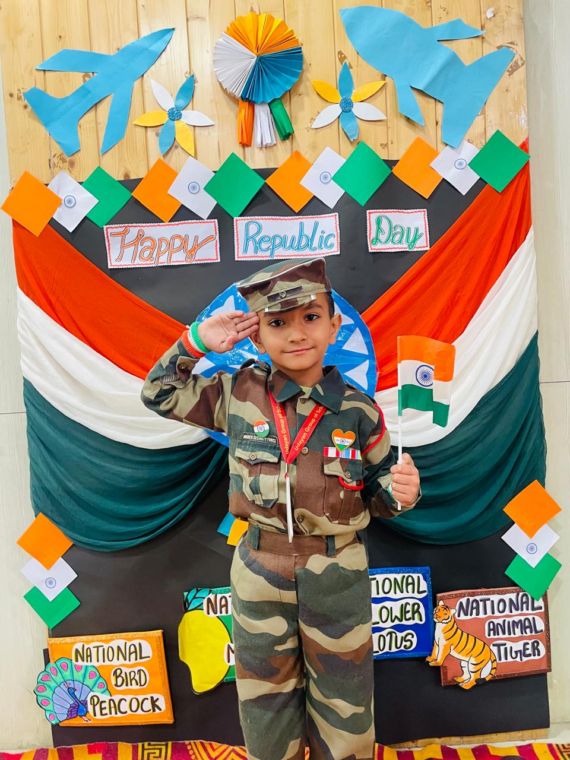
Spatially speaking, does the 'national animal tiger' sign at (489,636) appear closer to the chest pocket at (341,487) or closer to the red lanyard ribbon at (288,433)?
the chest pocket at (341,487)

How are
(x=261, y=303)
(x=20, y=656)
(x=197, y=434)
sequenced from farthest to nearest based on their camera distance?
(x=20, y=656), (x=197, y=434), (x=261, y=303)

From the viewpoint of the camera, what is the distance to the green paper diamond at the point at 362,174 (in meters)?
2.19

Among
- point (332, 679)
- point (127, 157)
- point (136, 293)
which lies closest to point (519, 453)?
point (332, 679)

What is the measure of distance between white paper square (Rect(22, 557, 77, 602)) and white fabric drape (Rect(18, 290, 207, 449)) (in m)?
0.56

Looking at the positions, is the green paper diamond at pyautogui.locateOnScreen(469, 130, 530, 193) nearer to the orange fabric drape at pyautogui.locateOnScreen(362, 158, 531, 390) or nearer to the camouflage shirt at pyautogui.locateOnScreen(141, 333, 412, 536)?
the orange fabric drape at pyautogui.locateOnScreen(362, 158, 531, 390)

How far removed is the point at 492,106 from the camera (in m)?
2.21

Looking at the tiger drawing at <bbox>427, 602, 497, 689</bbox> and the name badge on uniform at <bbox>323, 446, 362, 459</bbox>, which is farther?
the tiger drawing at <bbox>427, 602, 497, 689</bbox>

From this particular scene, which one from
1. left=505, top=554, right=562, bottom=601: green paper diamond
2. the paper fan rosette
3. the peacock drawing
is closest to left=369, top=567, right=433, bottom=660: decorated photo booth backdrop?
left=505, top=554, right=562, bottom=601: green paper diamond

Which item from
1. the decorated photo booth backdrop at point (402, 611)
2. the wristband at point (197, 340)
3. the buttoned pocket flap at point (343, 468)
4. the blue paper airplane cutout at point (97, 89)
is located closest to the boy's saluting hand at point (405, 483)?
the buttoned pocket flap at point (343, 468)

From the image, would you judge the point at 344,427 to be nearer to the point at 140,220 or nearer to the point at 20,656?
the point at 140,220

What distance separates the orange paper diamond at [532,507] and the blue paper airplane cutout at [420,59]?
4.44 ft

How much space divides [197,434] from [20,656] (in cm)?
120

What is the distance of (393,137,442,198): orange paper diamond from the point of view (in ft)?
7.22

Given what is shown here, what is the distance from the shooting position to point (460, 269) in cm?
222
